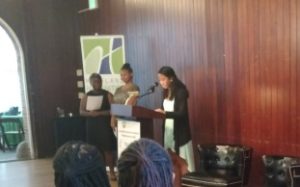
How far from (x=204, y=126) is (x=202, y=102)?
0.29 metres

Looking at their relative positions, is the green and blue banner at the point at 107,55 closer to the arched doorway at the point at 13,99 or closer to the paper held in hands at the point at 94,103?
the paper held in hands at the point at 94,103

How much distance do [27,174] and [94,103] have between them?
1668 millimetres

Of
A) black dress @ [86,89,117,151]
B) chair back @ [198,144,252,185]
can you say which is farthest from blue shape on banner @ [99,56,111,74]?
chair back @ [198,144,252,185]

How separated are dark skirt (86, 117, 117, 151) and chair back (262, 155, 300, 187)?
224cm

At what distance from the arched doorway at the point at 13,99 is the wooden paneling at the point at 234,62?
2478mm

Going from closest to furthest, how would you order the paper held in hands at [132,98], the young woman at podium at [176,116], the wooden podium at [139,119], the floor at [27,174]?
the wooden podium at [139,119] < the young woman at podium at [176,116] < the paper held in hands at [132,98] < the floor at [27,174]

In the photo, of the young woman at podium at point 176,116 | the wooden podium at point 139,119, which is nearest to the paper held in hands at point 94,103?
the young woman at podium at point 176,116

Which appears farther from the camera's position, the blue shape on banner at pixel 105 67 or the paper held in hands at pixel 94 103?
the blue shape on banner at pixel 105 67

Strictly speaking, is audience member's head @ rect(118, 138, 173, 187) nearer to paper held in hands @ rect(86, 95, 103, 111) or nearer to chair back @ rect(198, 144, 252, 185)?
chair back @ rect(198, 144, 252, 185)

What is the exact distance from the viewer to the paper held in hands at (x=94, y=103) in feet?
18.1

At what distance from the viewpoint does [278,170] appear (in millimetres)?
3746

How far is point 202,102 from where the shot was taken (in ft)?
16.8

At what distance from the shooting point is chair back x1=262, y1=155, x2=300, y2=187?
362 centimetres

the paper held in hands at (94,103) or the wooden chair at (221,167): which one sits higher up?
the paper held in hands at (94,103)
